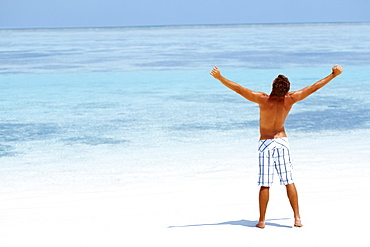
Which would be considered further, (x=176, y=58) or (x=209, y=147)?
(x=176, y=58)

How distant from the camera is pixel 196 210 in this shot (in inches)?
185

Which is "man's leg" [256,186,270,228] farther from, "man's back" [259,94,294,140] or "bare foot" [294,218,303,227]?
"man's back" [259,94,294,140]

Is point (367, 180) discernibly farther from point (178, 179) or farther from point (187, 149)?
point (187, 149)

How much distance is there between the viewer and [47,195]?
213 inches

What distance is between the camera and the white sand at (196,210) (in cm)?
401

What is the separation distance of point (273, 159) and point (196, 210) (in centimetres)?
102

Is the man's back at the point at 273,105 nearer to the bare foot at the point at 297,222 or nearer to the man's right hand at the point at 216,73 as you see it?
the man's right hand at the point at 216,73

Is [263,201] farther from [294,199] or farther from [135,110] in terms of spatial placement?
[135,110]

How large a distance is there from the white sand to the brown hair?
0.97 m

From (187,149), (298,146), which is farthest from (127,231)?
(298,146)

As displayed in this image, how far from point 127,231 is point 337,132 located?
5.21m

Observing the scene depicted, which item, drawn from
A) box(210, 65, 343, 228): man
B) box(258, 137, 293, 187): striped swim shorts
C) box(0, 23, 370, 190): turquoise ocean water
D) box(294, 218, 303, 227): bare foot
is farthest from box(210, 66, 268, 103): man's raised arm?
box(0, 23, 370, 190): turquoise ocean water

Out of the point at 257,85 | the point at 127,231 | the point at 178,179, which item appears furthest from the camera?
the point at 257,85

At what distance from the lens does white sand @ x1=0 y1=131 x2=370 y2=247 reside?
4011 millimetres
